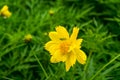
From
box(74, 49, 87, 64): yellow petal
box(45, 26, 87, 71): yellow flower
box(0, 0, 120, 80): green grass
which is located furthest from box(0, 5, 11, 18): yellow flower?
box(74, 49, 87, 64): yellow petal

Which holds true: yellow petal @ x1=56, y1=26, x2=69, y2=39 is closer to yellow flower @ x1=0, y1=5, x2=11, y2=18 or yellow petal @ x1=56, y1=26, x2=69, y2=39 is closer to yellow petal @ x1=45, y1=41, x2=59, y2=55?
yellow petal @ x1=45, y1=41, x2=59, y2=55

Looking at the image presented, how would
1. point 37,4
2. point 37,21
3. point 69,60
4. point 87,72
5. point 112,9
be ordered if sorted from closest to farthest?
point 69,60, point 87,72, point 37,21, point 112,9, point 37,4

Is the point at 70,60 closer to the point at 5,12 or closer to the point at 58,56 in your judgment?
the point at 58,56

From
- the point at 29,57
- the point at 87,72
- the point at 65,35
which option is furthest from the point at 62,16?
the point at 65,35

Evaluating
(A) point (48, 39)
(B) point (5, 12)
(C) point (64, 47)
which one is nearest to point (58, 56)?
(C) point (64, 47)

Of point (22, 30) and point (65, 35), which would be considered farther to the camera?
point (22, 30)

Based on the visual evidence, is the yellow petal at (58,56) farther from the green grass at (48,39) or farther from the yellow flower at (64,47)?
the green grass at (48,39)

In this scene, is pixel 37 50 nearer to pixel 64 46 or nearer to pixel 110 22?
pixel 64 46

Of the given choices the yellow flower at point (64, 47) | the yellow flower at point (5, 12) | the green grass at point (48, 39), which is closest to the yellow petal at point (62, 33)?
the yellow flower at point (64, 47)
